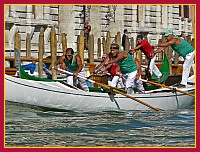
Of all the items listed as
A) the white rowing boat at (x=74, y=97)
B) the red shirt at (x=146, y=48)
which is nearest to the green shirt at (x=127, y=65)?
the white rowing boat at (x=74, y=97)

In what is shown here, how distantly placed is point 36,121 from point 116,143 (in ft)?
9.46

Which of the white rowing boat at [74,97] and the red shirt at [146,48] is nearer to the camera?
the white rowing boat at [74,97]

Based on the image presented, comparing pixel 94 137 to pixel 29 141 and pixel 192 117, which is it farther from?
pixel 192 117

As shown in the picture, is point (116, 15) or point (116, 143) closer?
point (116, 143)

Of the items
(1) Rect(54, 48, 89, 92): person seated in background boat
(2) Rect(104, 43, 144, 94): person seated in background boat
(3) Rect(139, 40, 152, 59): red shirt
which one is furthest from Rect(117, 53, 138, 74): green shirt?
(3) Rect(139, 40, 152, 59): red shirt

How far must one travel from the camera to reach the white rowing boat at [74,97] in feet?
47.5

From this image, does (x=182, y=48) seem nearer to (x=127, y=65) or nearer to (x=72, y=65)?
(x=127, y=65)

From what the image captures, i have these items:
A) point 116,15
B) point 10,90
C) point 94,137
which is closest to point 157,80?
point 10,90

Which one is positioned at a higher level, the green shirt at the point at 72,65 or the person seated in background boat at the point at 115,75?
the green shirt at the point at 72,65

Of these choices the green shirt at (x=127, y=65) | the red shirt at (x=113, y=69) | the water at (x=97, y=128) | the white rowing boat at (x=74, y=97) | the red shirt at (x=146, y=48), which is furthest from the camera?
the red shirt at (x=146, y=48)

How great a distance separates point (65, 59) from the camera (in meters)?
15.7

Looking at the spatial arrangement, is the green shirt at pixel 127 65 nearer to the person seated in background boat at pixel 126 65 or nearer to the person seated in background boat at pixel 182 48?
the person seated in background boat at pixel 126 65

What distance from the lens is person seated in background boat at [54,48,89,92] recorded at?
607 inches

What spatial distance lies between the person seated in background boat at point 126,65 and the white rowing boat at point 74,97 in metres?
0.36
